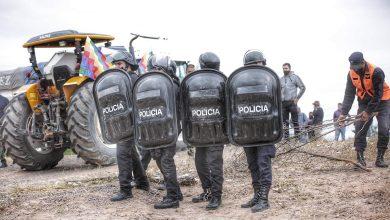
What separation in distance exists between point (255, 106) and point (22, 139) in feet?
19.6

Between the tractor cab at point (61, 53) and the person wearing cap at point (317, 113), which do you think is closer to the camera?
the tractor cab at point (61, 53)

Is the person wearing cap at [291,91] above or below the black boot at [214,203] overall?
above

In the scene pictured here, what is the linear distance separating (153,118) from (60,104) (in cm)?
470

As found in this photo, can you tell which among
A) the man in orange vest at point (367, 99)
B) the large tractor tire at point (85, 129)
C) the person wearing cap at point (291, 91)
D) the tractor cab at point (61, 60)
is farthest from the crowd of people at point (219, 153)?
the tractor cab at point (61, 60)

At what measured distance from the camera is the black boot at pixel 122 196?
252 inches

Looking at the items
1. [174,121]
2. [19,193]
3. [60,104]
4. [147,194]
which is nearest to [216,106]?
[174,121]

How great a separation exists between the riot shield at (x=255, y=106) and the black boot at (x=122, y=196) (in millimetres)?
1580

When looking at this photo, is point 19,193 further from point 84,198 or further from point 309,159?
point 309,159

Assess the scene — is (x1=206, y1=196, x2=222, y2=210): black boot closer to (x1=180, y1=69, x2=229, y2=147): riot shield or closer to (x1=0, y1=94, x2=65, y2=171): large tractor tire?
(x1=180, y1=69, x2=229, y2=147): riot shield

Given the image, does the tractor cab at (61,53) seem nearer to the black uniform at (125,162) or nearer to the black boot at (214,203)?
the black uniform at (125,162)

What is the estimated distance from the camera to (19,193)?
7.23 meters

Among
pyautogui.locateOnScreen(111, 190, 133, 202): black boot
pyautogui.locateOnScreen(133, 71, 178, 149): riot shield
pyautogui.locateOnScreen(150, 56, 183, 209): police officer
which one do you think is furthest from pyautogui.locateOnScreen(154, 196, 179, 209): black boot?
pyautogui.locateOnScreen(133, 71, 178, 149): riot shield

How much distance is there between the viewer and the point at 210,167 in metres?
6.10

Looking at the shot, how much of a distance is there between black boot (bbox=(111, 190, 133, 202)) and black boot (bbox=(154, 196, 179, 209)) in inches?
20.1
